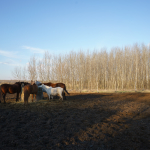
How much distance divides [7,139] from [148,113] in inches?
265

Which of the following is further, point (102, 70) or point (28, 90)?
point (102, 70)

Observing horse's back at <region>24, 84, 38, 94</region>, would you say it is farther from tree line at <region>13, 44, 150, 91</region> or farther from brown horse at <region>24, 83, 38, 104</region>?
tree line at <region>13, 44, 150, 91</region>

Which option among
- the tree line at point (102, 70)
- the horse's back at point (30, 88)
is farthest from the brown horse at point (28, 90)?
the tree line at point (102, 70)

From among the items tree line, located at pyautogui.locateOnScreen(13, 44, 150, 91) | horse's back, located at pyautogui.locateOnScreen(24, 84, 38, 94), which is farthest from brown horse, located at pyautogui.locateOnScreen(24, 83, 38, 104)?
tree line, located at pyautogui.locateOnScreen(13, 44, 150, 91)

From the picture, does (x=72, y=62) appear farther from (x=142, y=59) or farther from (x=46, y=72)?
(x=142, y=59)

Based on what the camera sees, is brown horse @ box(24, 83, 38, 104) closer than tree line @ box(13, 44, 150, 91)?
Yes

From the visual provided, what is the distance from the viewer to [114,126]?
484cm

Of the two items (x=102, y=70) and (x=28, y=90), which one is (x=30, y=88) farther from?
(x=102, y=70)

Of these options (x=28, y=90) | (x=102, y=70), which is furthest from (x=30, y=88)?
(x=102, y=70)

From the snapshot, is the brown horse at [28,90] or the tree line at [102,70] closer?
the brown horse at [28,90]

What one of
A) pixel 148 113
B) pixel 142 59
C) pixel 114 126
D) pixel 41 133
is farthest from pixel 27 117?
pixel 142 59

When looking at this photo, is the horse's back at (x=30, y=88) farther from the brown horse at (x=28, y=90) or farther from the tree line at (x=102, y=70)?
the tree line at (x=102, y=70)

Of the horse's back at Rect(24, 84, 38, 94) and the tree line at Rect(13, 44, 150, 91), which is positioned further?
the tree line at Rect(13, 44, 150, 91)

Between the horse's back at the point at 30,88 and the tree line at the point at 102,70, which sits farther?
the tree line at the point at 102,70
